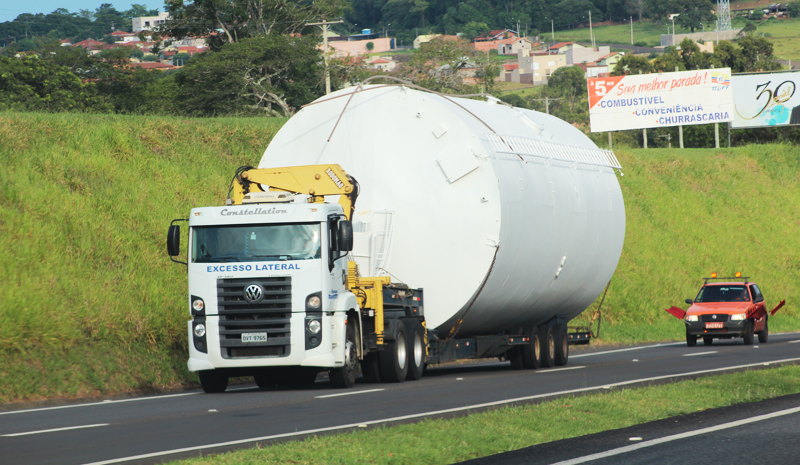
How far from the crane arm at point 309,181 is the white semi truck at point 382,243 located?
Result: 0.9 inches

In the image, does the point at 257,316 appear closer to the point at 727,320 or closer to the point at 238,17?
the point at 727,320

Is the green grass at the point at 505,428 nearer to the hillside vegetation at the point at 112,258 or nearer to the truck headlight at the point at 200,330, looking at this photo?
the truck headlight at the point at 200,330

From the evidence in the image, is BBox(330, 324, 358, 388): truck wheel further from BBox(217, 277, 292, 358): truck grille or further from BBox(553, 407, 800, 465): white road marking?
BBox(553, 407, 800, 465): white road marking

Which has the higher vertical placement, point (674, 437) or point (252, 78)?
point (252, 78)

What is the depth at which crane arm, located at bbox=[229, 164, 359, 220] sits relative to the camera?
15453mm

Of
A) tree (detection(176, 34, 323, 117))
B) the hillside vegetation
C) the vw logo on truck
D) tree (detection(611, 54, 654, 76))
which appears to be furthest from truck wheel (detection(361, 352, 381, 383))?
tree (detection(611, 54, 654, 76))

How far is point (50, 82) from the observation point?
46.5 metres

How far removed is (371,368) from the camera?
1572cm

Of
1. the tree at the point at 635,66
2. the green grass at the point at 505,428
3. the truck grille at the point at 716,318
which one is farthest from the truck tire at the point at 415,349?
the tree at the point at 635,66

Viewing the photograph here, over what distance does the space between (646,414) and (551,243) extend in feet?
23.0

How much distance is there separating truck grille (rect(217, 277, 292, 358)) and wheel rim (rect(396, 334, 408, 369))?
85.6 inches

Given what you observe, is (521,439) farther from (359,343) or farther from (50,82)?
(50,82)

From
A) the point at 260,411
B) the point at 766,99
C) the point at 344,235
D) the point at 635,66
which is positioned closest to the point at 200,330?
the point at 344,235

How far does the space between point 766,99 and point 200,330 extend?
50.5m
